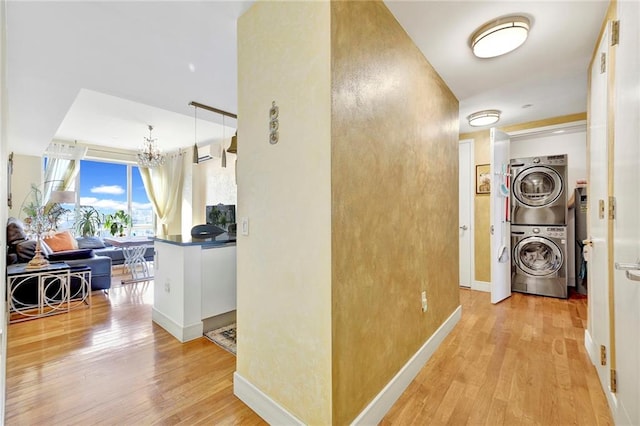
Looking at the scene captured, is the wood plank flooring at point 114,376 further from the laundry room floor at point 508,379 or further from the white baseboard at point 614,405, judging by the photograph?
the white baseboard at point 614,405

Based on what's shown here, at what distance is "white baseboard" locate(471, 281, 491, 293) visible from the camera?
4121 mm

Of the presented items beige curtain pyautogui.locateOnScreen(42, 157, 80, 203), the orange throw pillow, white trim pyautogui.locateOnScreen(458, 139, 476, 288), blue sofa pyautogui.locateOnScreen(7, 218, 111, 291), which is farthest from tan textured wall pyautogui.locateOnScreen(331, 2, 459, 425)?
beige curtain pyautogui.locateOnScreen(42, 157, 80, 203)

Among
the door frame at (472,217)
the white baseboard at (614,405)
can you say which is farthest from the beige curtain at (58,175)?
the white baseboard at (614,405)

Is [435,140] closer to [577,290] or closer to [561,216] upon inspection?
[561,216]

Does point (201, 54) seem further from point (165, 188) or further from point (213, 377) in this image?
point (165, 188)

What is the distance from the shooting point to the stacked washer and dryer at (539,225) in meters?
3.73

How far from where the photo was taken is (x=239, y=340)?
6.09 ft

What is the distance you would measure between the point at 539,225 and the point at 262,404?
4.05 metres

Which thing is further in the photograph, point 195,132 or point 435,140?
point 195,132

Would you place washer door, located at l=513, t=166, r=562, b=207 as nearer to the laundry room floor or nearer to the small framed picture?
the small framed picture

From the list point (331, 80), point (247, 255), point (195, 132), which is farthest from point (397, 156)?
point (195, 132)

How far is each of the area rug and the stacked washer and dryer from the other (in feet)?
12.3

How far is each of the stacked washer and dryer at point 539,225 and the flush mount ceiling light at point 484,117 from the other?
0.86m

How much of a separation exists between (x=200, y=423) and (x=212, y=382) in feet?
1.29
